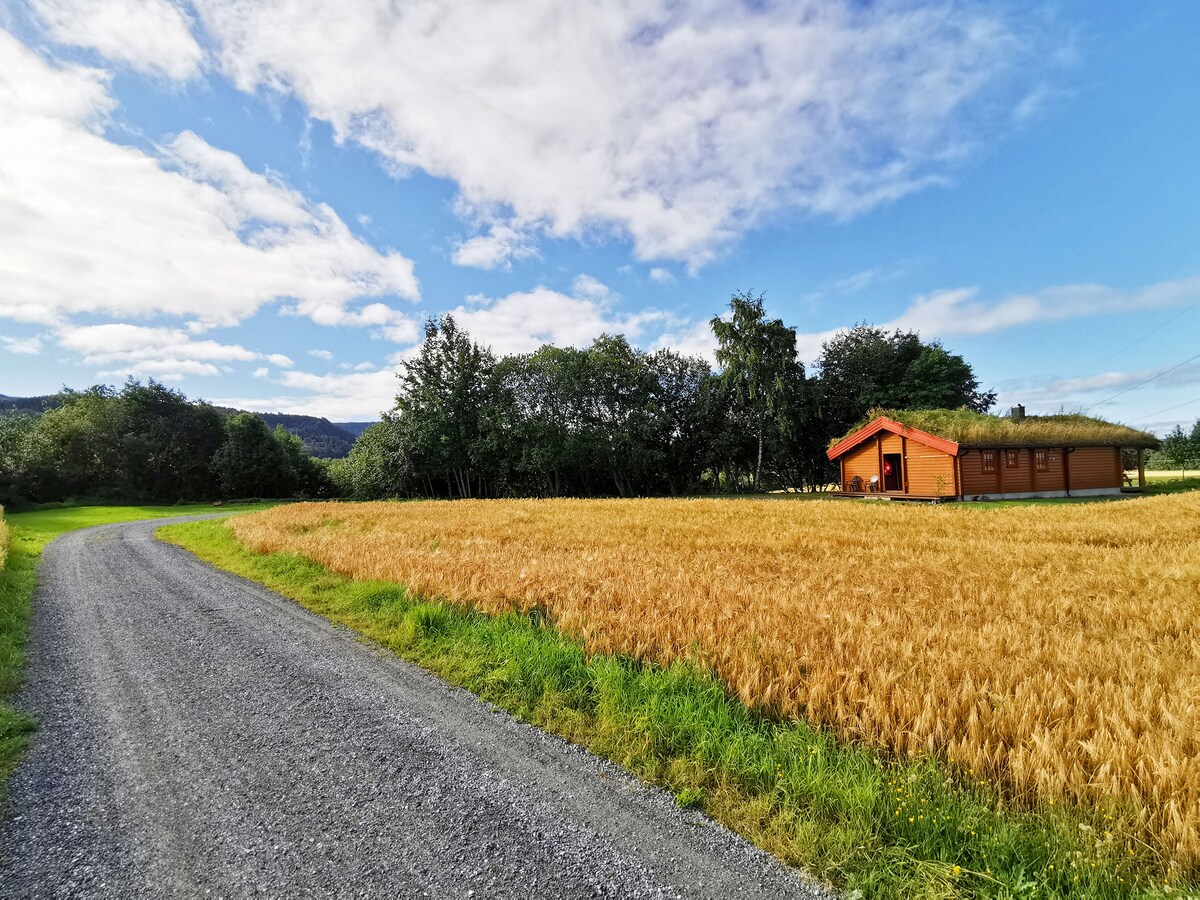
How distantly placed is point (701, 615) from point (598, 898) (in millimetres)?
3485

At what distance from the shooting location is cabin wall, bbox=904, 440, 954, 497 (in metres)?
28.1

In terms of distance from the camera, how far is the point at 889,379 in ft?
170

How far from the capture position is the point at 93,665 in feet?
20.4

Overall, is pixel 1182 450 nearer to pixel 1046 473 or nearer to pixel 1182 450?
pixel 1182 450

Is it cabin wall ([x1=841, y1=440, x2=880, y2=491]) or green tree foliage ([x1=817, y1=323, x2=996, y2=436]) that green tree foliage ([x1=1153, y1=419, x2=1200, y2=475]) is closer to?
green tree foliage ([x1=817, y1=323, x2=996, y2=436])

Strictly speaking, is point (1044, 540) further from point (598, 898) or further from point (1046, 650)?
point (598, 898)

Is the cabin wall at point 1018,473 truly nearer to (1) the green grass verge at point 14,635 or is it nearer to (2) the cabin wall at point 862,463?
(2) the cabin wall at point 862,463

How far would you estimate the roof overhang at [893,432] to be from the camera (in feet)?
90.5

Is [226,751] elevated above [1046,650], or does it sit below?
below

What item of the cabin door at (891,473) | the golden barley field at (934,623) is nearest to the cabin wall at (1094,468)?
the cabin door at (891,473)

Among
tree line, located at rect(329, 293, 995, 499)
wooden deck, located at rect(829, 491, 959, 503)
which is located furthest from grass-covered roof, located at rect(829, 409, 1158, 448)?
tree line, located at rect(329, 293, 995, 499)

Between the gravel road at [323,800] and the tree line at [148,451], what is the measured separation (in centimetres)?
6021

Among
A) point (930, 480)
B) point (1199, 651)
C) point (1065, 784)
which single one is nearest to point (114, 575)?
point (1065, 784)

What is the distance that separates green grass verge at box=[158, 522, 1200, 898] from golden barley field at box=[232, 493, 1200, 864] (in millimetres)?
185
